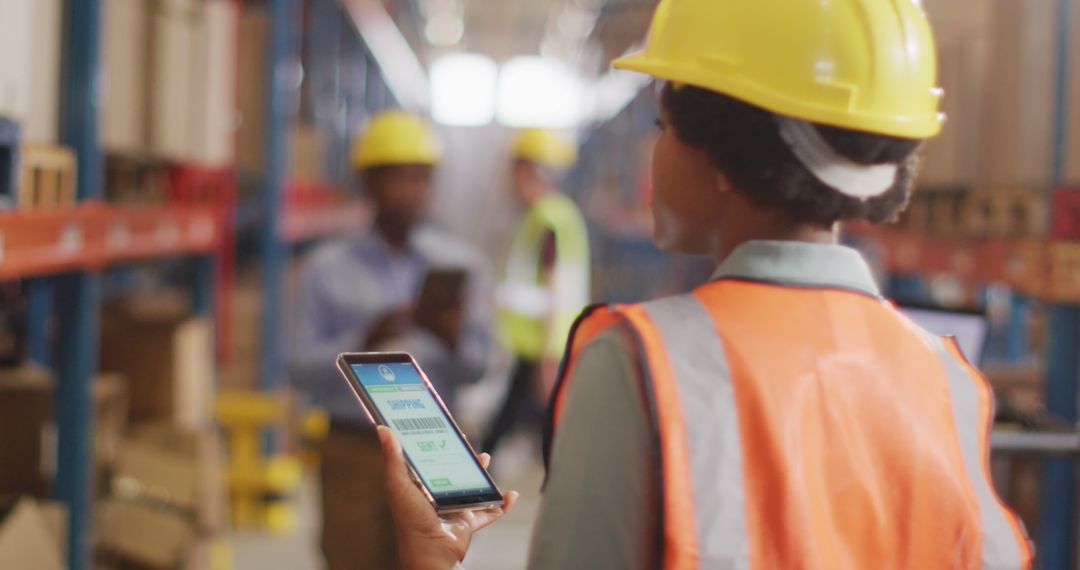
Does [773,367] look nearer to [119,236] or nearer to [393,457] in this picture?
[393,457]

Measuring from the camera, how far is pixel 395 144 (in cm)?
429

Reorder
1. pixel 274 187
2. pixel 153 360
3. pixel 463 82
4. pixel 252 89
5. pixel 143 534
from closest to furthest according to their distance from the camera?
pixel 143 534
pixel 153 360
pixel 274 187
pixel 252 89
pixel 463 82

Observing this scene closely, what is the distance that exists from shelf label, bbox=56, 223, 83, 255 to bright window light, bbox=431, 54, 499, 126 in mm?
24694

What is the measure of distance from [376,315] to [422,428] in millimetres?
2652

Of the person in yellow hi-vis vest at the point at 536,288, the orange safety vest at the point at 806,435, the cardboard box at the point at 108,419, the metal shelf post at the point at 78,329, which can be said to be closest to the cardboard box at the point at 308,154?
the person in yellow hi-vis vest at the point at 536,288

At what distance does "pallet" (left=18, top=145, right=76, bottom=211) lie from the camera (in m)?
3.07

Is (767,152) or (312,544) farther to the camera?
(312,544)

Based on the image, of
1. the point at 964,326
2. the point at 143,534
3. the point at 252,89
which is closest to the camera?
the point at 964,326

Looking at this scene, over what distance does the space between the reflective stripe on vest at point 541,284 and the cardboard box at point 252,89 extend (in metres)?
1.75

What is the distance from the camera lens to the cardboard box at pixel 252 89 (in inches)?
287

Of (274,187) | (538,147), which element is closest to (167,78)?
(274,187)

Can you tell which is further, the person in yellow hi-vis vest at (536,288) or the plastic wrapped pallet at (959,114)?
the person in yellow hi-vis vest at (536,288)

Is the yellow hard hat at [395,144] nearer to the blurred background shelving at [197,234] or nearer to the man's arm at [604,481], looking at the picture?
the blurred background shelving at [197,234]

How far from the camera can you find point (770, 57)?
1337 mm
